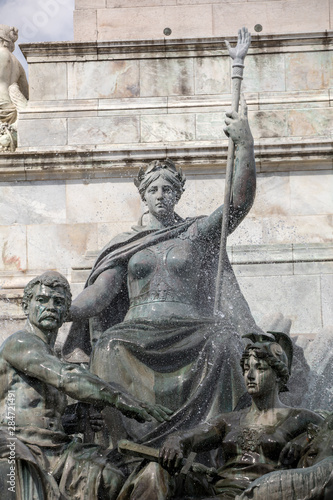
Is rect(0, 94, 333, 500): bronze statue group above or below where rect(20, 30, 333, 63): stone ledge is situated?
below

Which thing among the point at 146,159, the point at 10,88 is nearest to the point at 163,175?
the point at 146,159

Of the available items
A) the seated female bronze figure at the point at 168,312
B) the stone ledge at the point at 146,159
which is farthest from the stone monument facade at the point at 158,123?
the seated female bronze figure at the point at 168,312

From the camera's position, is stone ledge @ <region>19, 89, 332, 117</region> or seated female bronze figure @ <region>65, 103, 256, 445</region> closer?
seated female bronze figure @ <region>65, 103, 256, 445</region>

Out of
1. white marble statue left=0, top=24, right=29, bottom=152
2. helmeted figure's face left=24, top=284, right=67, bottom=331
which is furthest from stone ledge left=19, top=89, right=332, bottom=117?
helmeted figure's face left=24, top=284, right=67, bottom=331

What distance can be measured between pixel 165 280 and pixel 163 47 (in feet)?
20.3

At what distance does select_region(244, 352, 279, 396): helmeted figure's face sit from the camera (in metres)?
13.2

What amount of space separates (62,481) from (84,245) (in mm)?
7058

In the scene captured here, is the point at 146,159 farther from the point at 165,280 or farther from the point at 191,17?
the point at 165,280

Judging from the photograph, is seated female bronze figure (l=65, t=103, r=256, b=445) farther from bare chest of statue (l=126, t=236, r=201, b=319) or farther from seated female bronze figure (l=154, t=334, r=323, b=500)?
seated female bronze figure (l=154, t=334, r=323, b=500)

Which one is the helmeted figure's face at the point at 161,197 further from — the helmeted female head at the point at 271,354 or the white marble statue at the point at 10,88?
the white marble statue at the point at 10,88

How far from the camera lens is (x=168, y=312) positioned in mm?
14734

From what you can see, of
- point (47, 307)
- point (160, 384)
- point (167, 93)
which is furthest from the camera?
point (167, 93)

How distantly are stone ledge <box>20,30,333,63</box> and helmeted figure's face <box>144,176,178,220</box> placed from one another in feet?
17.0

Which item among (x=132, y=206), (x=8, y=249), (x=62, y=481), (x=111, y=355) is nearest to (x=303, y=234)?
(x=132, y=206)
